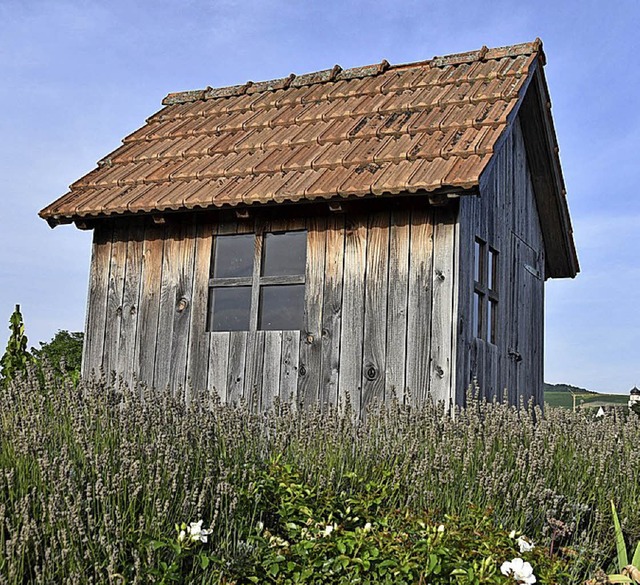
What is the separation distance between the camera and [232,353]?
902 centimetres

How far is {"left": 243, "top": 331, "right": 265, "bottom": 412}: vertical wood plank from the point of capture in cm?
887

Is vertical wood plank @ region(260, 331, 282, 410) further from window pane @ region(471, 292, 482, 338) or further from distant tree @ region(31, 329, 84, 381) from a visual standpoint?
distant tree @ region(31, 329, 84, 381)

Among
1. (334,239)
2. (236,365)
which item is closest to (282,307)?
(236,365)

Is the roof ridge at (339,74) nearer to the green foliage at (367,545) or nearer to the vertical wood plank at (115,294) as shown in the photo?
the vertical wood plank at (115,294)

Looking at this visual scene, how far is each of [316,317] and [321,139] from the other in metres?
2.10

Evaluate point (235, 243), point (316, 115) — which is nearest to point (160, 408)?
point (235, 243)

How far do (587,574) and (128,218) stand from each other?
21.5ft

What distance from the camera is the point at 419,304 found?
27.3 ft

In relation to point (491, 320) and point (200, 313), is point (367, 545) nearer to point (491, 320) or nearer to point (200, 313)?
point (200, 313)

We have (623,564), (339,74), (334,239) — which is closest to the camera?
(623,564)

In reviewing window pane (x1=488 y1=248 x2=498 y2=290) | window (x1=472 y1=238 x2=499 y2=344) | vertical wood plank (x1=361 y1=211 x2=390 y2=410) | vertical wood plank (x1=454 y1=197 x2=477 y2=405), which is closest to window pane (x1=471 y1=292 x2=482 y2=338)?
window (x1=472 y1=238 x2=499 y2=344)

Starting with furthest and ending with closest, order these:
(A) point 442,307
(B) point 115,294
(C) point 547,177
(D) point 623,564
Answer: (C) point 547,177 → (B) point 115,294 → (A) point 442,307 → (D) point 623,564

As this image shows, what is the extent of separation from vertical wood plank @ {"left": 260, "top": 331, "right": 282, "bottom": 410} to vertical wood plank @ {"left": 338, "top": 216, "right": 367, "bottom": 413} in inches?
26.9

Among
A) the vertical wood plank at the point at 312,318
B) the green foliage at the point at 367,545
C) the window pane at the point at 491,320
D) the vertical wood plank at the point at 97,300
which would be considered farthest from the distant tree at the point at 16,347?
the green foliage at the point at 367,545
